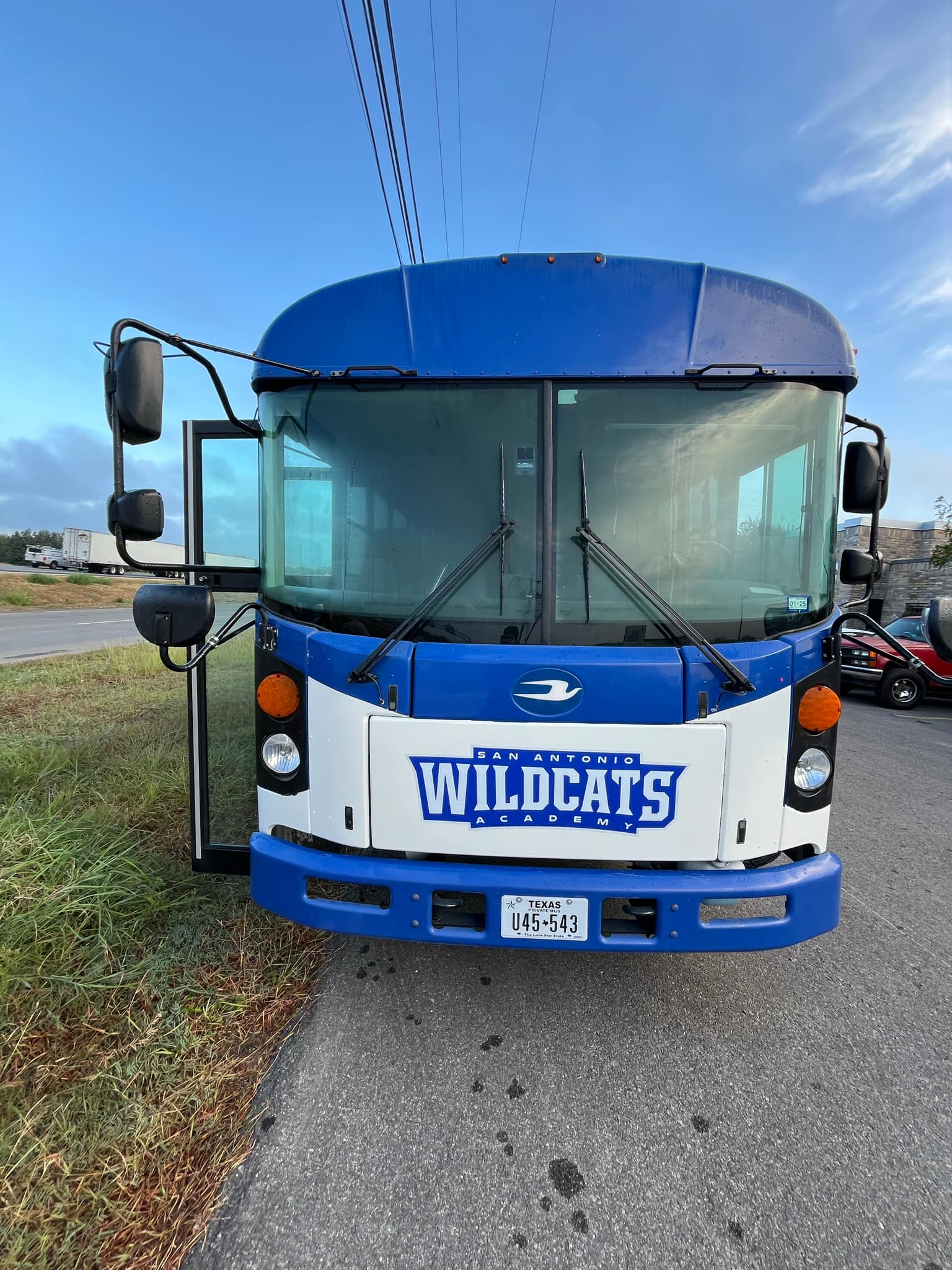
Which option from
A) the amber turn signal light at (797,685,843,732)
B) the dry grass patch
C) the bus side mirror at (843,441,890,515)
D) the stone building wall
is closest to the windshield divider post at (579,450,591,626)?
the amber turn signal light at (797,685,843,732)

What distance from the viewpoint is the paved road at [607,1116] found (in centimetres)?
151

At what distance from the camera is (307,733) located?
2121 mm

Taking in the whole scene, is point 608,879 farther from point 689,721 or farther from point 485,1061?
point 485,1061

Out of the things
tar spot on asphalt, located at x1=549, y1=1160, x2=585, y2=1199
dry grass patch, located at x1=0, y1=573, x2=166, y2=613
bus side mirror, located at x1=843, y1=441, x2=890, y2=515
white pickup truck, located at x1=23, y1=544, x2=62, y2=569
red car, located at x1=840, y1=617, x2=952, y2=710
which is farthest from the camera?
white pickup truck, located at x1=23, y1=544, x2=62, y2=569

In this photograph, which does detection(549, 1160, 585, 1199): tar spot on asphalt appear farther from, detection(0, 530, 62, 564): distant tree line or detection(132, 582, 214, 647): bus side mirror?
detection(0, 530, 62, 564): distant tree line

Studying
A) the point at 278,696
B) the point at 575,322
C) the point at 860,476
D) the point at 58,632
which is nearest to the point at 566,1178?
the point at 278,696

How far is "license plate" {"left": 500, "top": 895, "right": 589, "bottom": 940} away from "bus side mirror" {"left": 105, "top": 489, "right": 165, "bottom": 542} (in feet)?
5.84

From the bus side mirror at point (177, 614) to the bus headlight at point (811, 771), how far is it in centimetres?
225

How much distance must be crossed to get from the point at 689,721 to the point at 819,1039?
4.68ft

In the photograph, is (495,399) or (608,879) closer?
(608,879)

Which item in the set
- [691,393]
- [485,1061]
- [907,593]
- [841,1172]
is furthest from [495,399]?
[907,593]

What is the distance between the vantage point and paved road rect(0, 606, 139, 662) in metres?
11.9

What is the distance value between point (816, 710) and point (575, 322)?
1.65 metres

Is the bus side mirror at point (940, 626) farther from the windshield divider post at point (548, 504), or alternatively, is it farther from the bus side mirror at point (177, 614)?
the bus side mirror at point (177, 614)
